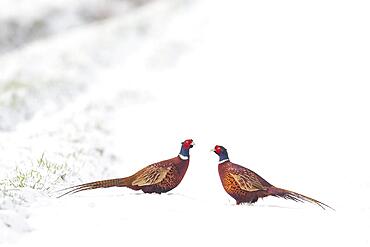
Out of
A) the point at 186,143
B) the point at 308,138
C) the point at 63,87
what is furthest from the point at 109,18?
the point at 186,143

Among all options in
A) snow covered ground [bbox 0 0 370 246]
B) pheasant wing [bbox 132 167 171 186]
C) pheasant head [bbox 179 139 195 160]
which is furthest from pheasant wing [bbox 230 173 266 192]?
pheasant wing [bbox 132 167 171 186]

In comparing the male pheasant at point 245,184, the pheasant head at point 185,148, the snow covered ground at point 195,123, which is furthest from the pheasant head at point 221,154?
the snow covered ground at point 195,123

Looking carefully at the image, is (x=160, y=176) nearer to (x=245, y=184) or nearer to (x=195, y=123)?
(x=245, y=184)

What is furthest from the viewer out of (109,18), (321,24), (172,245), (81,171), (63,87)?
(109,18)

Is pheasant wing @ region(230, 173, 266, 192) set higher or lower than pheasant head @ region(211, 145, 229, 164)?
lower

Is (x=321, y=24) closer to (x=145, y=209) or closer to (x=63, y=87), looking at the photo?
(x=63, y=87)

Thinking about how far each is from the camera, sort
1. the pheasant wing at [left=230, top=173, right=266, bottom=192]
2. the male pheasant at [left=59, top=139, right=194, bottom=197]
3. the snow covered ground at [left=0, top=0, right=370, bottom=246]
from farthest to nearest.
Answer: the male pheasant at [left=59, top=139, right=194, bottom=197] < the pheasant wing at [left=230, top=173, right=266, bottom=192] < the snow covered ground at [left=0, top=0, right=370, bottom=246]

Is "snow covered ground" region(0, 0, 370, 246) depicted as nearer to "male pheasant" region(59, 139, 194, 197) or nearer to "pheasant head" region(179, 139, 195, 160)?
"male pheasant" region(59, 139, 194, 197)
